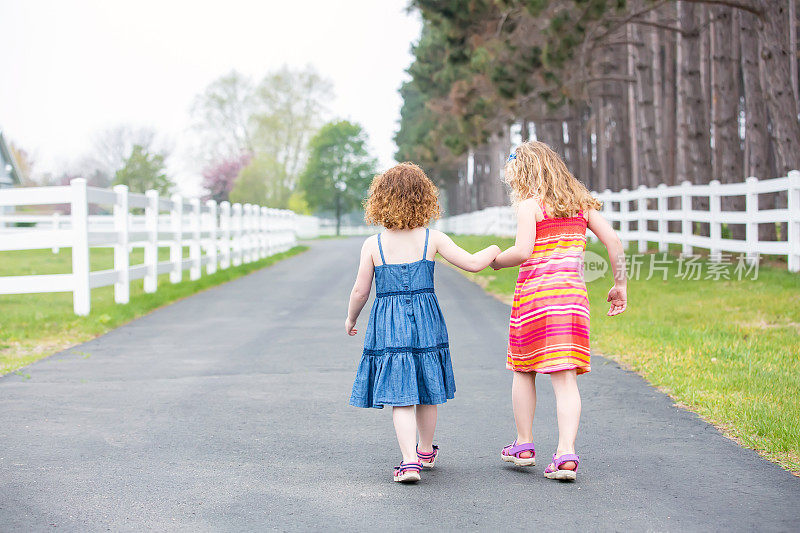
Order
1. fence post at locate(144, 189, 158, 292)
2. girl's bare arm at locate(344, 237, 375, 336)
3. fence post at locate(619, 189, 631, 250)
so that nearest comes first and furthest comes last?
girl's bare arm at locate(344, 237, 375, 336)
fence post at locate(144, 189, 158, 292)
fence post at locate(619, 189, 631, 250)

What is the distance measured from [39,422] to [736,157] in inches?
669

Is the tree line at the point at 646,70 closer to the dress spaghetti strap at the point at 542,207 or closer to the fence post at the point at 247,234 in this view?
the fence post at the point at 247,234

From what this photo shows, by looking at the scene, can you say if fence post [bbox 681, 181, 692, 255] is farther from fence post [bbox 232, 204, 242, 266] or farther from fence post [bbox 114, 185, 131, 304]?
fence post [bbox 114, 185, 131, 304]

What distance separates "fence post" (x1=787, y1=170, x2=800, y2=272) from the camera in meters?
12.3

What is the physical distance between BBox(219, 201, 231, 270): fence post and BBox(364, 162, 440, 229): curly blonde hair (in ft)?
50.1

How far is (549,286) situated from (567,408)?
0.58 m

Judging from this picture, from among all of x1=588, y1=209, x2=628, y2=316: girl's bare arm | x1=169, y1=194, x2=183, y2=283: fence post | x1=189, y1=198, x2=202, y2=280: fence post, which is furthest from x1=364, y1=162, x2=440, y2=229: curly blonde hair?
x1=189, y1=198, x2=202, y2=280: fence post

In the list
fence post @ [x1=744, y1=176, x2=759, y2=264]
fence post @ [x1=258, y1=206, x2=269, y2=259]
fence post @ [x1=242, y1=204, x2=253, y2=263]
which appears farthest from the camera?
fence post @ [x1=258, y1=206, x2=269, y2=259]

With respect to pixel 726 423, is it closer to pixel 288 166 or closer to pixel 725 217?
pixel 725 217

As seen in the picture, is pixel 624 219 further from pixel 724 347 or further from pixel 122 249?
pixel 724 347

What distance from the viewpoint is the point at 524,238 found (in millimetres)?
4348

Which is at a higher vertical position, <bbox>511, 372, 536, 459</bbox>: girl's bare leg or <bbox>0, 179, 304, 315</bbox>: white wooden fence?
<bbox>0, 179, 304, 315</bbox>: white wooden fence

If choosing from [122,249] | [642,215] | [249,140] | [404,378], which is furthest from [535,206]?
[249,140]

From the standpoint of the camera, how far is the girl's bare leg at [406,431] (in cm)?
427
